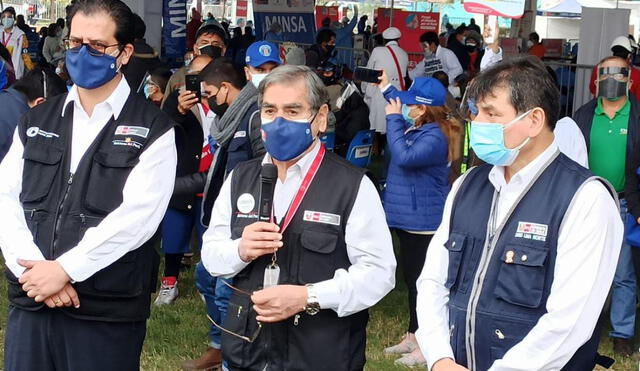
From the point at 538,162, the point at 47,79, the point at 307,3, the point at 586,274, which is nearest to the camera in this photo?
the point at 586,274

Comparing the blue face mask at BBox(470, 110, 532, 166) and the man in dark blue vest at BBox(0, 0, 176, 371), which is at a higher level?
the blue face mask at BBox(470, 110, 532, 166)

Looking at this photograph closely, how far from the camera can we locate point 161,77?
8.61m

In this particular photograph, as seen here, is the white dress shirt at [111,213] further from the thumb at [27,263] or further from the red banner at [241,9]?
the red banner at [241,9]

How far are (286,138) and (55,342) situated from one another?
1.21 metres

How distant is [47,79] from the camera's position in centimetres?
620

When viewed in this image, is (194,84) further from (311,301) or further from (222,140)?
(311,301)

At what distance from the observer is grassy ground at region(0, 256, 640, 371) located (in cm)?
657

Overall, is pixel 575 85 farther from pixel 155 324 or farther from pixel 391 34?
pixel 155 324

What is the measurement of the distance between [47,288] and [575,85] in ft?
33.0

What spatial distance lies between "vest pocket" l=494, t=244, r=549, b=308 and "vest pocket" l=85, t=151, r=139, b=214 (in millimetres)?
1537

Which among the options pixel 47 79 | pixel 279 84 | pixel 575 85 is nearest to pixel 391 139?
pixel 47 79

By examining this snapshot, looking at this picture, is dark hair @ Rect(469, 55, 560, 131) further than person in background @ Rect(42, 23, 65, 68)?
No

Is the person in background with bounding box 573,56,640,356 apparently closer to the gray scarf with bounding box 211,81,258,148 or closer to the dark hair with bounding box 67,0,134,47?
the gray scarf with bounding box 211,81,258,148

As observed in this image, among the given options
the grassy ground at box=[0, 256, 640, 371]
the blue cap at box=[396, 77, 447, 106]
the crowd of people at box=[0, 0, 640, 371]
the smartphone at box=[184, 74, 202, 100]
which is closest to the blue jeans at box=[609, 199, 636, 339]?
the grassy ground at box=[0, 256, 640, 371]
